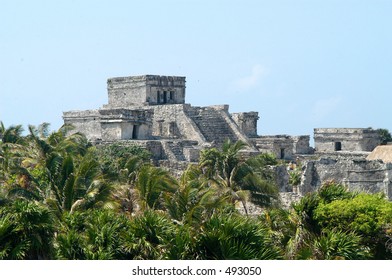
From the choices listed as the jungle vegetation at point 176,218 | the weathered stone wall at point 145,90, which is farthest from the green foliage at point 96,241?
the weathered stone wall at point 145,90

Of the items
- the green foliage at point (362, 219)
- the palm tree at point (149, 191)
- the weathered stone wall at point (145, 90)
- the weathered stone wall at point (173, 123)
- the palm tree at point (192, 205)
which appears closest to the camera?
the palm tree at point (192, 205)

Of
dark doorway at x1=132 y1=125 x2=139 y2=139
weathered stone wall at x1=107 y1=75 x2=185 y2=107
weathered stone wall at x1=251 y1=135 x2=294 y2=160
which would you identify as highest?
weathered stone wall at x1=107 y1=75 x2=185 y2=107

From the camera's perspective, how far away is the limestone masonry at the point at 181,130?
1489 inches

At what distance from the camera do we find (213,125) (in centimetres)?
4359

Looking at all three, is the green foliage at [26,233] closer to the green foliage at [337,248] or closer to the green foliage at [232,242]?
the green foliage at [232,242]

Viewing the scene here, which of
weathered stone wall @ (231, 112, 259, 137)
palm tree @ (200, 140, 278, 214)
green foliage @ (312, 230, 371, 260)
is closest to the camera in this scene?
green foliage @ (312, 230, 371, 260)

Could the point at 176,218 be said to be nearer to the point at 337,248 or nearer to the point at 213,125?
the point at 337,248

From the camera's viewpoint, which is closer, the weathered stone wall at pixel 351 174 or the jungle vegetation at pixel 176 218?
the jungle vegetation at pixel 176 218

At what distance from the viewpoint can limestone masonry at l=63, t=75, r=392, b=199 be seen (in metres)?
37.8

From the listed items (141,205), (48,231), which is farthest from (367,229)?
(48,231)

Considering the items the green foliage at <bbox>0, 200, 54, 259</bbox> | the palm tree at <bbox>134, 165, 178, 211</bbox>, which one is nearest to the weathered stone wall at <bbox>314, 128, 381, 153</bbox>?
the palm tree at <bbox>134, 165, 178, 211</bbox>

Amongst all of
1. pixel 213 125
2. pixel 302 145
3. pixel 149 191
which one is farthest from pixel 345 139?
pixel 149 191

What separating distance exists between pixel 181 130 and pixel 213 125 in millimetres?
1698

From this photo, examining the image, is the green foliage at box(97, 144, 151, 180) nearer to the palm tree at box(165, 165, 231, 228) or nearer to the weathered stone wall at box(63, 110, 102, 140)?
the weathered stone wall at box(63, 110, 102, 140)
